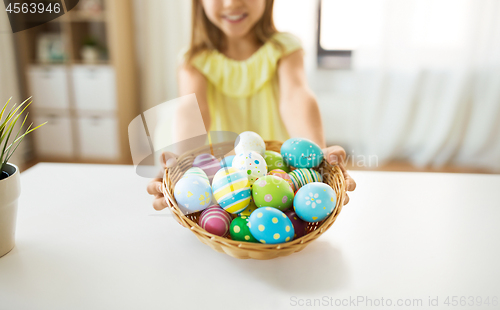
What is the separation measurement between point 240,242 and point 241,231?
0.06m

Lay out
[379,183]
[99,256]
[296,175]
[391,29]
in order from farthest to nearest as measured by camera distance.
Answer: [391,29] → [379,183] → [296,175] → [99,256]

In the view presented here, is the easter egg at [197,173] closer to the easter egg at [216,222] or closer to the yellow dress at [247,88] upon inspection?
the easter egg at [216,222]

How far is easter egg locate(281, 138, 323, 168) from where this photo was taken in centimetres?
83

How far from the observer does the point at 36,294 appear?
58cm

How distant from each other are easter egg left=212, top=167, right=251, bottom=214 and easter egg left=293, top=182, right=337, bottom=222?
0.34ft

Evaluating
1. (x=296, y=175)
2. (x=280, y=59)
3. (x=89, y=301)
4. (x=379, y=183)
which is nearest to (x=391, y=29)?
(x=280, y=59)

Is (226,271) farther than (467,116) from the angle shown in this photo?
No

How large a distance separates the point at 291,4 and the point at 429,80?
44.8 inches

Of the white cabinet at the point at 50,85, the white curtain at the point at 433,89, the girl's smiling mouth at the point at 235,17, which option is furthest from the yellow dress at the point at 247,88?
the white cabinet at the point at 50,85

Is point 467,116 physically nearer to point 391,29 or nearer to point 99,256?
point 391,29

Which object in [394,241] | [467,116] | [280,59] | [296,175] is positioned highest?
[280,59]

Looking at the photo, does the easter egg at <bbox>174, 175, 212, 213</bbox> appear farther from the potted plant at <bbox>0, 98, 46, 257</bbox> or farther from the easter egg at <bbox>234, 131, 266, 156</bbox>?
the potted plant at <bbox>0, 98, 46, 257</bbox>

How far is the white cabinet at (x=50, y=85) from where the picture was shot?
2.74m

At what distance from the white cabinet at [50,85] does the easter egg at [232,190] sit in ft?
8.08
